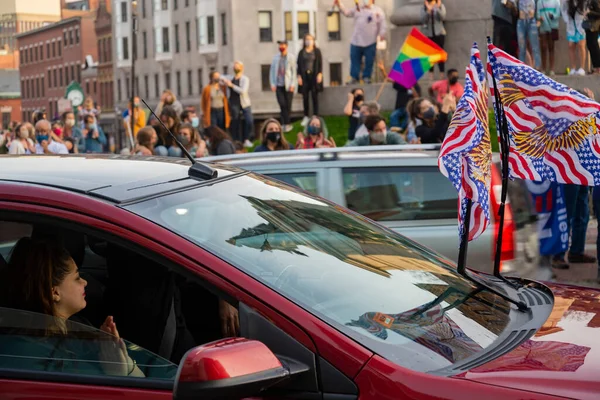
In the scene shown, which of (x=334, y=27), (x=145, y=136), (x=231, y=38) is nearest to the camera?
(x=145, y=136)

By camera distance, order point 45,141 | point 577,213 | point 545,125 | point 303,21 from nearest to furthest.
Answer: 1. point 545,125
2. point 577,213
3. point 45,141
4. point 303,21

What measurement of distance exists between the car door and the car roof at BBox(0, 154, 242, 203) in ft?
0.45

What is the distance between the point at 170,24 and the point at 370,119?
259 feet

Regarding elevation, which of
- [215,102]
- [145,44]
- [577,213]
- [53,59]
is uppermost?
[145,44]

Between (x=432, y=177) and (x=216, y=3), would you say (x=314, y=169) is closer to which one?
(x=432, y=177)

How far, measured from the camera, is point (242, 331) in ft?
11.3

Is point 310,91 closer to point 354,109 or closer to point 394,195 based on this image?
point 354,109

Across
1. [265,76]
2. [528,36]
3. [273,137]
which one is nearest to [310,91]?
[528,36]

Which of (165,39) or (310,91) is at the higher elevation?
(165,39)

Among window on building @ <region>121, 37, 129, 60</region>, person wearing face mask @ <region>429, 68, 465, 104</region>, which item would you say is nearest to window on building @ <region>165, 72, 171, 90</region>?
window on building @ <region>121, 37, 129, 60</region>

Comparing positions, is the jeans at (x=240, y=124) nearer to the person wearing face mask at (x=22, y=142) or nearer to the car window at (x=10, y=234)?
the person wearing face mask at (x=22, y=142)

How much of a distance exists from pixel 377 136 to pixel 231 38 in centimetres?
6395

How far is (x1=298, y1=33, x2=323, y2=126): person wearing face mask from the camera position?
23.8 m

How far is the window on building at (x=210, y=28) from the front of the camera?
265 feet
